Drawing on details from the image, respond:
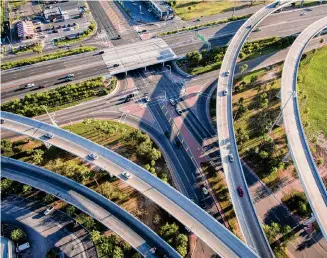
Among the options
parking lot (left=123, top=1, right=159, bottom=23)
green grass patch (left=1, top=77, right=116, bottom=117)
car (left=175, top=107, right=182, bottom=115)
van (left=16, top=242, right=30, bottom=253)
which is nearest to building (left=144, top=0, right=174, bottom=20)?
parking lot (left=123, top=1, right=159, bottom=23)

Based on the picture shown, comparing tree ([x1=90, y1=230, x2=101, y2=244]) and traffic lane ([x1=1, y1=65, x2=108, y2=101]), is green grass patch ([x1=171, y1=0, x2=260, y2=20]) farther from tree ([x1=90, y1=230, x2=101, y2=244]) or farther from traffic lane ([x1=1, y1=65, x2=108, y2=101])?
tree ([x1=90, y1=230, x2=101, y2=244])

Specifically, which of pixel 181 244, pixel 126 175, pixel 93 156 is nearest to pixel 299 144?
pixel 181 244

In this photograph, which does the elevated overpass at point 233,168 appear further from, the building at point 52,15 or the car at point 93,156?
the building at point 52,15

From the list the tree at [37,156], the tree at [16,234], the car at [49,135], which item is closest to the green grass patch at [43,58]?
the tree at [37,156]

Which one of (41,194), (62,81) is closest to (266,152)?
(41,194)

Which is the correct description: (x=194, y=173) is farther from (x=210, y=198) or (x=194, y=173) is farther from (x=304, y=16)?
(x=304, y=16)

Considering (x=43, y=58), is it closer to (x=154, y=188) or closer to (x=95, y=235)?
(x=154, y=188)
